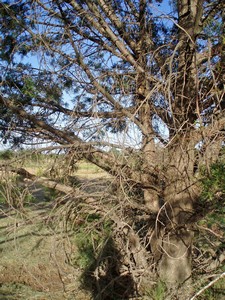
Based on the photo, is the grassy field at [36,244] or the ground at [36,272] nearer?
the grassy field at [36,244]

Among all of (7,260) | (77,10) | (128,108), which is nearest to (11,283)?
(7,260)

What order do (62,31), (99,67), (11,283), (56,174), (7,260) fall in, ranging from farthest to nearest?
(7,260) < (11,283) < (99,67) < (62,31) < (56,174)

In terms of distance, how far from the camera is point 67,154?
4090mm

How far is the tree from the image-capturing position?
3.79 meters

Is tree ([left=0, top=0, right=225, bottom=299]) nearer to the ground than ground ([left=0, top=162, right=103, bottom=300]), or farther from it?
farther from it

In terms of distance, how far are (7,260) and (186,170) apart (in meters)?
3.94

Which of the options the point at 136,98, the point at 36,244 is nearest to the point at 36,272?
the point at 36,244

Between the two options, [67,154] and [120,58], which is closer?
[67,154]

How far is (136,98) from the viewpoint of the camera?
4398 millimetres

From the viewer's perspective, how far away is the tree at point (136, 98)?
379 centimetres

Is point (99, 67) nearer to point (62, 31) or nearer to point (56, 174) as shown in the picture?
point (62, 31)

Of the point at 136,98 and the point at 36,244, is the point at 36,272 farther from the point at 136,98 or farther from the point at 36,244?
the point at 136,98

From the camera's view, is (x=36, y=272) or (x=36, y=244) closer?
(x=36, y=272)

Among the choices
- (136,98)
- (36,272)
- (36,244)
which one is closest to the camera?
(136,98)
